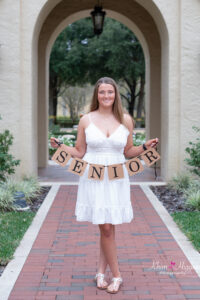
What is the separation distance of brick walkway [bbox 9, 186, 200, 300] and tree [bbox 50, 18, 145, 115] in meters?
21.5

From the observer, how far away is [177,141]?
8562 millimetres

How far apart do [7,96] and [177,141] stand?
3722 mm

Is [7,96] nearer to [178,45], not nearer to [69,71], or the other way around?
[178,45]

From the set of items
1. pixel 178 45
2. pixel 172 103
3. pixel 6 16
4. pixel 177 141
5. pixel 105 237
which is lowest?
pixel 105 237

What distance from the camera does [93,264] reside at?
4.24m

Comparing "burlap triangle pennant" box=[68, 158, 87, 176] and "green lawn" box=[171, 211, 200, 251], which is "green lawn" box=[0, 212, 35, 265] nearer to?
"burlap triangle pennant" box=[68, 158, 87, 176]

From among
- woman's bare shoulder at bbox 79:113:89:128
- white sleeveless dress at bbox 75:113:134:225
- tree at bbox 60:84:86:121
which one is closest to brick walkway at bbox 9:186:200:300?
white sleeveless dress at bbox 75:113:134:225

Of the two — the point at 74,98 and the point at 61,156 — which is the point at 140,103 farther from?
the point at 61,156

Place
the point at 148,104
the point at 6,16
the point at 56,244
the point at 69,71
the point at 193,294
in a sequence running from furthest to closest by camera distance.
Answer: the point at 69,71, the point at 148,104, the point at 6,16, the point at 56,244, the point at 193,294

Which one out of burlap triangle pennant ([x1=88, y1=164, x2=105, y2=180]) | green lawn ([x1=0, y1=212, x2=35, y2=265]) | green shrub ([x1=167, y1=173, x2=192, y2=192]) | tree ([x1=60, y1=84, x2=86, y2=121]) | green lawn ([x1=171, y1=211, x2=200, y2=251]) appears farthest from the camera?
tree ([x1=60, y1=84, x2=86, y2=121])

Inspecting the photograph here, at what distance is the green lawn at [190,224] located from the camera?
16.3 ft

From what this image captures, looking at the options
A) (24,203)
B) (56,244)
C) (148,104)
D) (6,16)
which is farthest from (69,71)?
(56,244)

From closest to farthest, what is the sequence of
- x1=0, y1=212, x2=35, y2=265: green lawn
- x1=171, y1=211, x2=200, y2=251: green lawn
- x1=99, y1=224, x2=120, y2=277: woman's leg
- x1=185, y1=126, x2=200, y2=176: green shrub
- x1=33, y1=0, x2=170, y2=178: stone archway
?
x1=99, y1=224, x2=120, y2=277: woman's leg → x1=0, y1=212, x2=35, y2=265: green lawn → x1=171, y1=211, x2=200, y2=251: green lawn → x1=185, y1=126, x2=200, y2=176: green shrub → x1=33, y1=0, x2=170, y2=178: stone archway

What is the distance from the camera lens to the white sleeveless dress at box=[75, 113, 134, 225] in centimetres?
351
